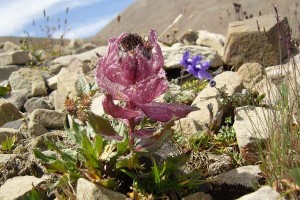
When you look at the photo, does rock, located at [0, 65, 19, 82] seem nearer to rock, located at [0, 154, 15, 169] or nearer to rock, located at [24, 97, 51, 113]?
rock, located at [24, 97, 51, 113]

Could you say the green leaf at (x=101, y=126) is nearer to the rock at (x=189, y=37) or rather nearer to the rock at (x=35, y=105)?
the rock at (x=35, y=105)

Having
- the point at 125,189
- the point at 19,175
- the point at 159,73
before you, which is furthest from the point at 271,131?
the point at 19,175

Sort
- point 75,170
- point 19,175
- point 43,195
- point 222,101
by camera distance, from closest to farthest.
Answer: point 75,170 → point 43,195 → point 19,175 → point 222,101

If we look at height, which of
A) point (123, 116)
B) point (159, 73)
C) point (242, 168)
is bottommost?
point (242, 168)

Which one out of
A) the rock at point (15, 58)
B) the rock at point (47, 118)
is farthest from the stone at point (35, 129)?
the rock at point (15, 58)

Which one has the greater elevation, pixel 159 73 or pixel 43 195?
pixel 159 73

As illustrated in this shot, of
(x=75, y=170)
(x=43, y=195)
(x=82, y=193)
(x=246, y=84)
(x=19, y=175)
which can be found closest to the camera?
(x=82, y=193)

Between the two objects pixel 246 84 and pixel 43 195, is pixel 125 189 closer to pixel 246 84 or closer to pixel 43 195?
pixel 43 195

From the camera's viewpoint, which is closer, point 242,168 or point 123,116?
point 123,116
